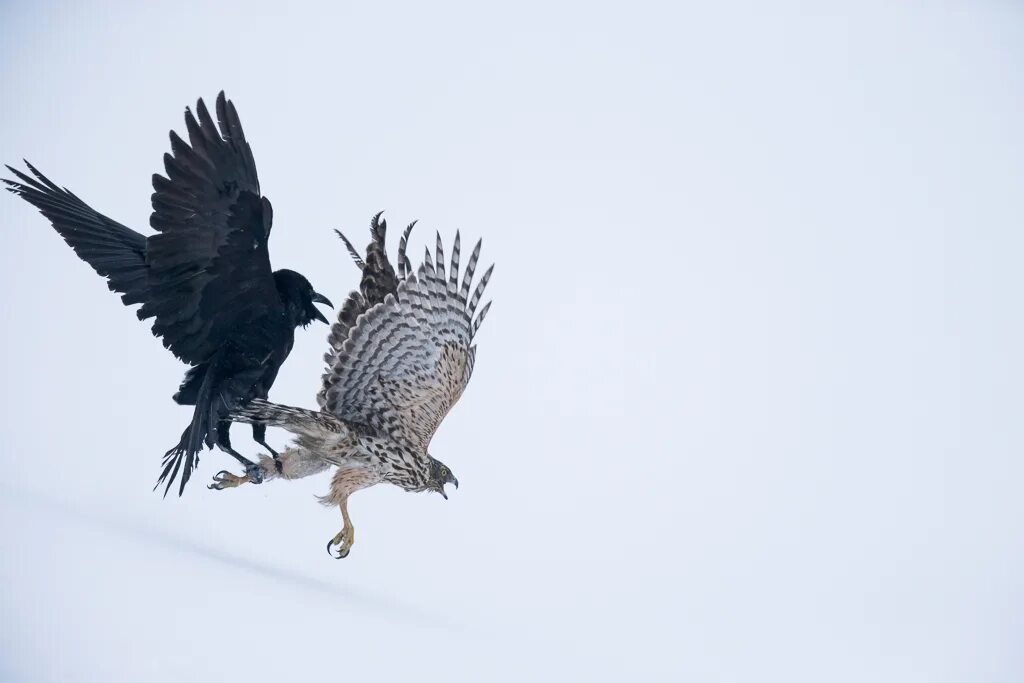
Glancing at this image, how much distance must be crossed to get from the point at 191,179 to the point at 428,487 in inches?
93.8

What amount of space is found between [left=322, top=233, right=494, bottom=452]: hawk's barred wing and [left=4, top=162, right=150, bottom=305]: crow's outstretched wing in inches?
49.0

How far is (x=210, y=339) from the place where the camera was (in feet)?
19.3

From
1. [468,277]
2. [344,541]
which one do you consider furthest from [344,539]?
[468,277]

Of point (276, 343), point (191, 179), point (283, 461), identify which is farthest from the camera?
point (283, 461)

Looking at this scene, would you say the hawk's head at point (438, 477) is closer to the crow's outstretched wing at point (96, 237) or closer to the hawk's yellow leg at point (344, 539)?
the hawk's yellow leg at point (344, 539)

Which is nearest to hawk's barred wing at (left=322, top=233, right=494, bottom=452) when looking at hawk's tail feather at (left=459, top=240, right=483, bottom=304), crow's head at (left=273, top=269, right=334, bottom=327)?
hawk's tail feather at (left=459, top=240, right=483, bottom=304)

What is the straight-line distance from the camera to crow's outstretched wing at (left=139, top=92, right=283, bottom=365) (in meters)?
5.28

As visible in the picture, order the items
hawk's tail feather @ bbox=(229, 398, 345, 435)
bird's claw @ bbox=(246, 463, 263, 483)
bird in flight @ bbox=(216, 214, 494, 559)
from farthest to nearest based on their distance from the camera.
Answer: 1. bird's claw @ bbox=(246, 463, 263, 483)
2. bird in flight @ bbox=(216, 214, 494, 559)
3. hawk's tail feather @ bbox=(229, 398, 345, 435)

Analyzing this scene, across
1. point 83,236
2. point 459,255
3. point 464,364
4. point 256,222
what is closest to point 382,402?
point 464,364

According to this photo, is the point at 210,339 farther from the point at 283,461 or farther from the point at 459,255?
the point at 459,255

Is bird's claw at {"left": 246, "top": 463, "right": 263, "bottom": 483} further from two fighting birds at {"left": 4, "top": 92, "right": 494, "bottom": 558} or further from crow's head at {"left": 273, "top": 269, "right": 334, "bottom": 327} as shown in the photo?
crow's head at {"left": 273, "top": 269, "right": 334, "bottom": 327}

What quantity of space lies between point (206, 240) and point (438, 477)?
205cm

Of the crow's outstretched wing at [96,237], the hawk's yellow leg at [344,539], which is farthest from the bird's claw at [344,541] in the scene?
the crow's outstretched wing at [96,237]

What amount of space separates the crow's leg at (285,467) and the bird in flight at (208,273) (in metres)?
0.08
